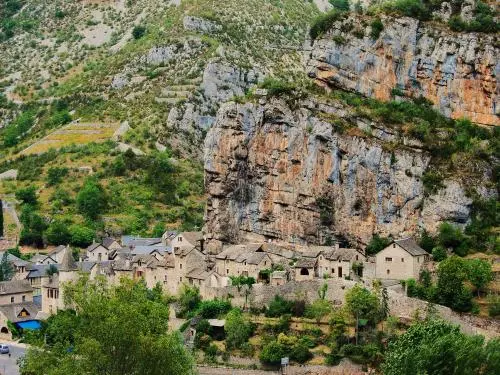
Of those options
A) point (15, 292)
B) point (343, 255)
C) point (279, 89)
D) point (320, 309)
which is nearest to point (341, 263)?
point (343, 255)

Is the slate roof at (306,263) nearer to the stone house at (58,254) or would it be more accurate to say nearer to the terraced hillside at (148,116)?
the stone house at (58,254)

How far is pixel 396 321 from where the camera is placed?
86.1 meters

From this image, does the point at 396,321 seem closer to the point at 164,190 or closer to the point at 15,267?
the point at 15,267

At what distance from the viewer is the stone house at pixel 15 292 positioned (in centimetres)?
11081

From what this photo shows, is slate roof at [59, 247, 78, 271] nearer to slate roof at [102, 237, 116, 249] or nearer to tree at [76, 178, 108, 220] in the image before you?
slate roof at [102, 237, 116, 249]

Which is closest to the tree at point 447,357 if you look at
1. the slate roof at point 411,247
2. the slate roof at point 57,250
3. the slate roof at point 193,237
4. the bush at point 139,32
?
the slate roof at point 411,247

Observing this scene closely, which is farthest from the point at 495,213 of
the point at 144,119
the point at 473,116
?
the point at 144,119

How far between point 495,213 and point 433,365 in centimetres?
3174

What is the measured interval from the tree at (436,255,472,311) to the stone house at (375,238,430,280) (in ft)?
13.9

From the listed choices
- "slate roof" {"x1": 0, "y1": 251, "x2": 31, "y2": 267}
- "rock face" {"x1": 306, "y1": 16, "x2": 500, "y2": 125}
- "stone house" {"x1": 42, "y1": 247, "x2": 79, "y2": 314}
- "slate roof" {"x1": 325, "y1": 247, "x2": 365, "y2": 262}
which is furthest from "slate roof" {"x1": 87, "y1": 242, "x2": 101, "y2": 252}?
"slate roof" {"x1": 325, "y1": 247, "x2": 365, "y2": 262}

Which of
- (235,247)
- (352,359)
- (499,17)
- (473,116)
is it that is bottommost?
(352,359)

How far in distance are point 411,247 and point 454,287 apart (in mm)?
7474

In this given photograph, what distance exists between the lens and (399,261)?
9256cm

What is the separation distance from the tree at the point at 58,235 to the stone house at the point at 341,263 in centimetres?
4729
